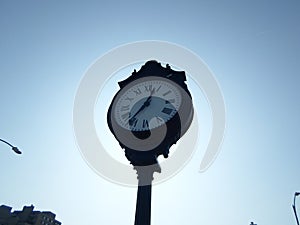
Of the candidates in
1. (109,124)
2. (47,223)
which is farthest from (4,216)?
(109,124)

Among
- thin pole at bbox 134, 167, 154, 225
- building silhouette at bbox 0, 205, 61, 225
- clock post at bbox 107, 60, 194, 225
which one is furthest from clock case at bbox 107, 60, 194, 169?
building silhouette at bbox 0, 205, 61, 225

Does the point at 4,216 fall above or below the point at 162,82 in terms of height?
above

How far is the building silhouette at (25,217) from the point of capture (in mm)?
47562

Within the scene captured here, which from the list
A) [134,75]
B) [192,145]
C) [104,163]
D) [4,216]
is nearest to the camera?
[104,163]

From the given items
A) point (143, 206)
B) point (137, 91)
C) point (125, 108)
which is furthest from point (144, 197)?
point (137, 91)

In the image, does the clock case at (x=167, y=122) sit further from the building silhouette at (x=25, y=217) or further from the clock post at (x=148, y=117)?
the building silhouette at (x=25, y=217)

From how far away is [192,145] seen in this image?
3309mm

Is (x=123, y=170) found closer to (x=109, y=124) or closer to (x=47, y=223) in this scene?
(x=109, y=124)

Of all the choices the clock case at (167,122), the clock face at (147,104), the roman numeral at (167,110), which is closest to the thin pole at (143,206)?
the clock case at (167,122)

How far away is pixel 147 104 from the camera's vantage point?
3.78m

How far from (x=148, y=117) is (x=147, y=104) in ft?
0.91

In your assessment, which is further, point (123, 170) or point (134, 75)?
point (134, 75)

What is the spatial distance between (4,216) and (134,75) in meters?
55.7

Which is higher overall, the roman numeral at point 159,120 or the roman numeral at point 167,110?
the roman numeral at point 167,110
